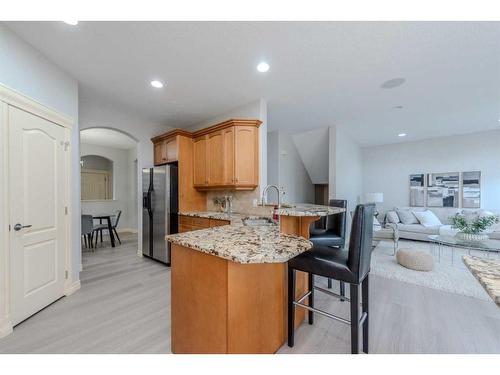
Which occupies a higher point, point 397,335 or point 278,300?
point 278,300

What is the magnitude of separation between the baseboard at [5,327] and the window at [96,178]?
5.04 m

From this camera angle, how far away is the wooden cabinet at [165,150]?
3.76m

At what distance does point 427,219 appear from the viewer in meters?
5.01

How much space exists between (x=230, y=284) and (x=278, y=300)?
1.95 feet

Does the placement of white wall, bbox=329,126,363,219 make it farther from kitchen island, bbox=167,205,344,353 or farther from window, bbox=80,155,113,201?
window, bbox=80,155,113,201

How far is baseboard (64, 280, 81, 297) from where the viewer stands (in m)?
2.46

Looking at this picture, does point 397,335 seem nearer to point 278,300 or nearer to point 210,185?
point 278,300

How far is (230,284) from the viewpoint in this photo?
1.20 m

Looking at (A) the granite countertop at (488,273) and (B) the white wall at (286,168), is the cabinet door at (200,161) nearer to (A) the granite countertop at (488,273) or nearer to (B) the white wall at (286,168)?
(B) the white wall at (286,168)

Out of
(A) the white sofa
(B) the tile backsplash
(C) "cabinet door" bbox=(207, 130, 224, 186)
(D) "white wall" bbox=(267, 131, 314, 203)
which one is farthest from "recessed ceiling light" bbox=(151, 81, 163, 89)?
(A) the white sofa

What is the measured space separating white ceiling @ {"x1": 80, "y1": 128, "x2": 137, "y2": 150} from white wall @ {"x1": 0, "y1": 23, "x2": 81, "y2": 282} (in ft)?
8.74

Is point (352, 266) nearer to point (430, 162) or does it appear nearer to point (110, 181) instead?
point (430, 162)

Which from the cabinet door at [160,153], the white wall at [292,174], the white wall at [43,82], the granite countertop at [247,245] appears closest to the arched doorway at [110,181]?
the cabinet door at [160,153]
